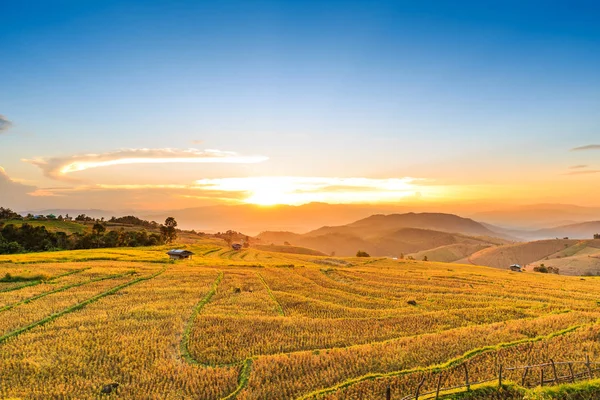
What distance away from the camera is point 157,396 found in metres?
16.9

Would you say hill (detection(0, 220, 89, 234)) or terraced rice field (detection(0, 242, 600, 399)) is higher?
hill (detection(0, 220, 89, 234))

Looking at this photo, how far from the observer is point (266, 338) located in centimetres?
2456

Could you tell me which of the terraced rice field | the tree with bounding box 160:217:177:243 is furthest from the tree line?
the terraced rice field

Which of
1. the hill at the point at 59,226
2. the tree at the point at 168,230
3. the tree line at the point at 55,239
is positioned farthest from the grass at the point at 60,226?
the tree at the point at 168,230

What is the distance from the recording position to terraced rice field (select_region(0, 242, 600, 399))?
18.0m

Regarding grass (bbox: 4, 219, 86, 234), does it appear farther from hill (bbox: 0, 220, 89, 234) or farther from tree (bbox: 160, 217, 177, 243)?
tree (bbox: 160, 217, 177, 243)

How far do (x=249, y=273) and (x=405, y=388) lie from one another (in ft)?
141

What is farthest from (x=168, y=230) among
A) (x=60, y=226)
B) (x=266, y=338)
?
(x=266, y=338)

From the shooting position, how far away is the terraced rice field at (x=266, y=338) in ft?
59.1

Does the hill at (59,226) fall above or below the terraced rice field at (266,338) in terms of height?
above

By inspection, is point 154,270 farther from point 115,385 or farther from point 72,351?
point 115,385

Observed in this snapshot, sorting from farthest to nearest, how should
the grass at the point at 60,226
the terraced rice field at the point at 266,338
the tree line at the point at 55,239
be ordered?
1. the grass at the point at 60,226
2. the tree line at the point at 55,239
3. the terraced rice field at the point at 266,338

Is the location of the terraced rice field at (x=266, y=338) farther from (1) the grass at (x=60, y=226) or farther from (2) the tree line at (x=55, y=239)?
(1) the grass at (x=60, y=226)

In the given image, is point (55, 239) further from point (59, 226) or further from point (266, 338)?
point (266, 338)
